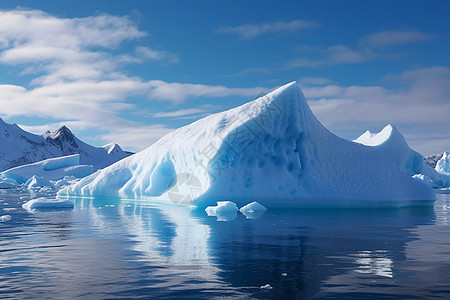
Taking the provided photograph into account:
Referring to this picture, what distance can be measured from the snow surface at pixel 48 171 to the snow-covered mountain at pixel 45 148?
60234 millimetres

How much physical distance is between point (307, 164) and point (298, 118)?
1.83 m

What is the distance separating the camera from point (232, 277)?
19.4 ft

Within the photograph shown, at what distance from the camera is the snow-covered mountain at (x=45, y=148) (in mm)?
118206

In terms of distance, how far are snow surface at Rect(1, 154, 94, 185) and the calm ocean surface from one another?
4291 cm

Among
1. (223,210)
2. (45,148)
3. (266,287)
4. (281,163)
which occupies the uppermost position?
(45,148)

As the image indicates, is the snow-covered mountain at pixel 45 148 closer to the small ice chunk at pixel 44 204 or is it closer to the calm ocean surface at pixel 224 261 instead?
the small ice chunk at pixel 44 204

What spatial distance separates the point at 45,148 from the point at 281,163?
145 metres

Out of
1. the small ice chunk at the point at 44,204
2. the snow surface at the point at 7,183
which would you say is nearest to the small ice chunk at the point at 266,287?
the small ice chunk at the point at 44,204

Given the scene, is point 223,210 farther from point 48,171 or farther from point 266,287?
point 48,171

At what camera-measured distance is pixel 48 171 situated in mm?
54156

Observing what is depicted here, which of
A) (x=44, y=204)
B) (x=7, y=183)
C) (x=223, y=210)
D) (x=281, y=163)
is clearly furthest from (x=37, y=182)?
(x=223, y=210)

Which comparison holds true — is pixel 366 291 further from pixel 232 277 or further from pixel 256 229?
pixel 256 229

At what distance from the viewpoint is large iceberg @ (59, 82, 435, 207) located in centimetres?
1689

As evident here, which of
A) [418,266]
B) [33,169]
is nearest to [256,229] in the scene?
[418,266]
